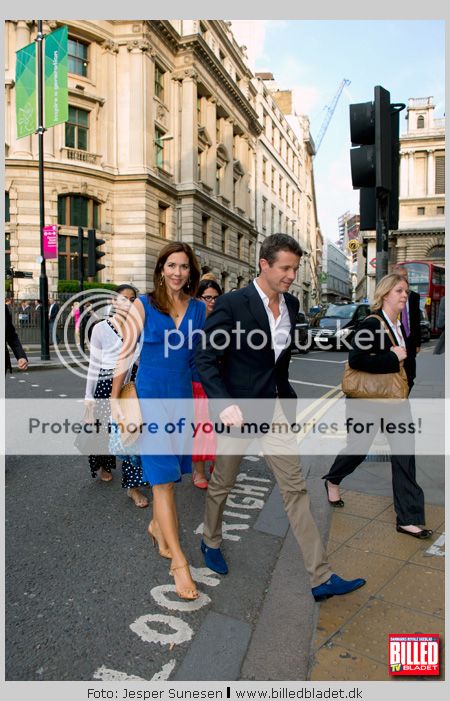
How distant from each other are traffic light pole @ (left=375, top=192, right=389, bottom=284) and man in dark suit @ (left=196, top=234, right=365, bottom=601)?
2421 mm

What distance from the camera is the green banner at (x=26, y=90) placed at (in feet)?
46.5

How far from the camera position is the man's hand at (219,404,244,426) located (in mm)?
2541

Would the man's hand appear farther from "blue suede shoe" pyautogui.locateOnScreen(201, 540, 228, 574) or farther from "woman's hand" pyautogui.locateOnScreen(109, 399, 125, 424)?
"blue suede shoe" pyautogui.locateOnScreen(201, 540, 228, 574)

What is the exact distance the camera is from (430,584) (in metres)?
2.74

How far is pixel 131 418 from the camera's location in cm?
290

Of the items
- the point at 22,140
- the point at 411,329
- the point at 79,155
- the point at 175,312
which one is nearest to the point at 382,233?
the point at 411,329

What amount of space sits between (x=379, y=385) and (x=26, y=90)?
15.3 meters

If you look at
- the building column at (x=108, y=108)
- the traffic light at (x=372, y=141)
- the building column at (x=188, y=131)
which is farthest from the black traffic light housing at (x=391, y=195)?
the building column at (x=188, y=131)

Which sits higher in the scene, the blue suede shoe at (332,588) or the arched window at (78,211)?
the arched window at (78,211)

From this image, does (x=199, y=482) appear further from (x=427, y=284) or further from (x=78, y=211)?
(x=427, y=284)

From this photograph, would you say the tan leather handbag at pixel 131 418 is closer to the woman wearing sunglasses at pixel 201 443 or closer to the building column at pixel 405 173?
the woman wearing sunglasses at pixel 201 443

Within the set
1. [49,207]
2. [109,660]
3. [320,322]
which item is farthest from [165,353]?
[49,207]

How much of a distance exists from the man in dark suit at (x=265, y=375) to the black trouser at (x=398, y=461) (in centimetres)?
87

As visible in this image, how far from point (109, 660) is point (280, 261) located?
2024 millimetres
